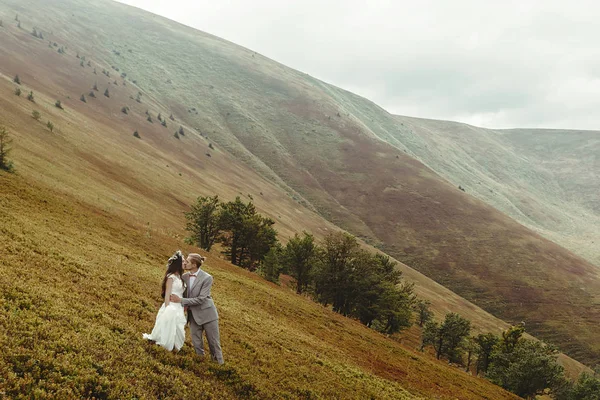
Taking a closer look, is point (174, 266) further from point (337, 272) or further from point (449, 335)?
point (449, 335)

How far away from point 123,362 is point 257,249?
1951 inches

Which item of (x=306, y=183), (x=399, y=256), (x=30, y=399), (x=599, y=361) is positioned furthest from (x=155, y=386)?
(x=306, y=183)

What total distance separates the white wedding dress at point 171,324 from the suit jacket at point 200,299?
1.07 ft

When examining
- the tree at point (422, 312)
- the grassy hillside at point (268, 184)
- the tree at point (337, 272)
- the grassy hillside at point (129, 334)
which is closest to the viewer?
the grassy hillside at point (129, 334)

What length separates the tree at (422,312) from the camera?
85188mm

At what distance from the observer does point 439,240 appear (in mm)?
141500

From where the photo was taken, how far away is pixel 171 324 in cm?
1319

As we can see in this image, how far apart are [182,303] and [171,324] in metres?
0.95

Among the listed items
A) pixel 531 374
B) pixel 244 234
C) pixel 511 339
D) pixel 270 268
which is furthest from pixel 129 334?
pixel 511 339

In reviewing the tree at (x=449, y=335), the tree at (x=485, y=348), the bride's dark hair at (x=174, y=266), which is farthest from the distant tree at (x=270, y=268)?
the tree at (x=485, y=348)

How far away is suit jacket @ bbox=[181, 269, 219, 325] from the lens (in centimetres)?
1329

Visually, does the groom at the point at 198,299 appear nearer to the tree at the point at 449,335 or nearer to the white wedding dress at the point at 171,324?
the white wedding dress at the point at 171,324

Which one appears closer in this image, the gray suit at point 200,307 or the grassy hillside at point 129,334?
the grassy hillside at point 129,334

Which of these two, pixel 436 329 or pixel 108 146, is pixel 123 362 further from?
pixel 108 146
